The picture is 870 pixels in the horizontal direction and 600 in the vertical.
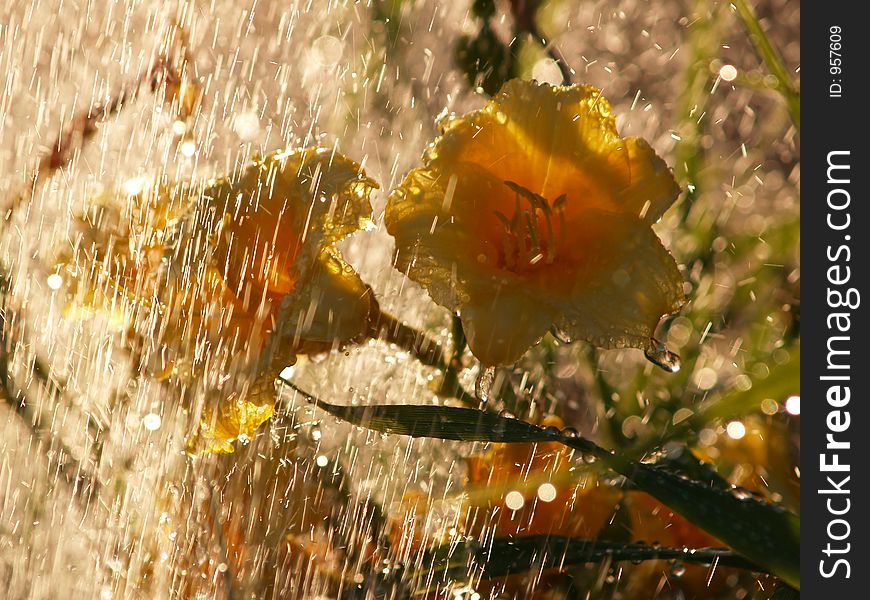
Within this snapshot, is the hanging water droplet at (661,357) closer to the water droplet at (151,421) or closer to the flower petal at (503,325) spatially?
the flower petal at (503,325)

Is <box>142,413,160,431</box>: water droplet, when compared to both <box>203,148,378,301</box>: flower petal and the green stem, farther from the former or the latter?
the green stem

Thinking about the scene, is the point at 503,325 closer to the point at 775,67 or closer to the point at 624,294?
the point at 624,294

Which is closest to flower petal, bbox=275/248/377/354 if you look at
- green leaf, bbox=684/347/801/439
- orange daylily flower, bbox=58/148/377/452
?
orange daylily flower, bbox=58/148/377/452

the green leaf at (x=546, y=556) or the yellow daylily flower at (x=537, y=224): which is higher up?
the yellow daylily flower at (x=537, y=224)

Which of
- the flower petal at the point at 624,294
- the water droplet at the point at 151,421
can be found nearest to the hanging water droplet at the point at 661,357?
the flower petal at the point at 624,294

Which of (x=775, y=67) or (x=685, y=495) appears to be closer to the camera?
(x=685, y=495)

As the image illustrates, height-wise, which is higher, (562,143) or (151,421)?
(562,143)

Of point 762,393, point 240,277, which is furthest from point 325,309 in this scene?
point 762,393

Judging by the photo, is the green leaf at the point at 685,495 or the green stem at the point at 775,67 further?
the green stem at the point at 775,67
